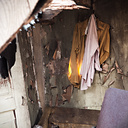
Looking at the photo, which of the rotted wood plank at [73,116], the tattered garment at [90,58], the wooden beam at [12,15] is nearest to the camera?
the wooden beam at [12,15]

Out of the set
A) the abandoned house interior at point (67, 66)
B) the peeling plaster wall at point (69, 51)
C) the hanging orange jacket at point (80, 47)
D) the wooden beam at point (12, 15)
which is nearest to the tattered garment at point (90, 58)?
the abandoned house interior at point (67, 66)

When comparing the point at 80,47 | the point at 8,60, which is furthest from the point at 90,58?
the point at 8,60

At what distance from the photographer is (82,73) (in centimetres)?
273

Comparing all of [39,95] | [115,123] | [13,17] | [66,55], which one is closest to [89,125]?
[39,95]

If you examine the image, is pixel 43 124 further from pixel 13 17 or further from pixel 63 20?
pixel 13 17

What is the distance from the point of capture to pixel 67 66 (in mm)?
3016

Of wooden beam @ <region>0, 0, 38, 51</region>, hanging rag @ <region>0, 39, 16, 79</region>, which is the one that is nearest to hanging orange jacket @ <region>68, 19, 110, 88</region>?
hanging rag @ <region>0, 39, 16, 79</region>

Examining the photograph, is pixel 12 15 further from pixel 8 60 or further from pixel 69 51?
pixel 69 51

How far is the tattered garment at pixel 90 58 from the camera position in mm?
2572

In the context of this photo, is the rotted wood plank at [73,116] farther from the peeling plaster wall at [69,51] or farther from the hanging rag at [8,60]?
the hanging rag at [8,60]

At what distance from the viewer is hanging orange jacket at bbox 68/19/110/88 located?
8.58 feet

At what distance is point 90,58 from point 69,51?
55cm

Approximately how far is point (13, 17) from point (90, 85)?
2444 millimetres

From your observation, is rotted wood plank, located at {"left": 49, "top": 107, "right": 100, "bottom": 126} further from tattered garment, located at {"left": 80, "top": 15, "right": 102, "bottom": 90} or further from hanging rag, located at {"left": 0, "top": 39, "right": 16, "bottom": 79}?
hanging rag, located at {"left": 0, "top": 39, "right": 16, "bottom": 79}
